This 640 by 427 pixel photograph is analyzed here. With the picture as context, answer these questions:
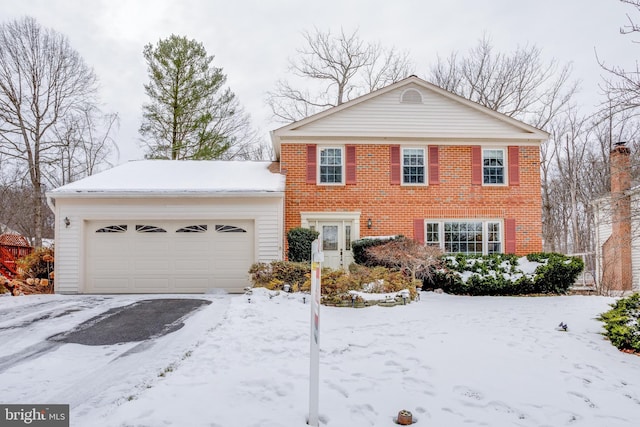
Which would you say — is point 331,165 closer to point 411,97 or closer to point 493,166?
point 411,97

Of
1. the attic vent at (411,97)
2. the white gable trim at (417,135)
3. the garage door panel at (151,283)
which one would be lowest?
the garage door panel at (151,283)

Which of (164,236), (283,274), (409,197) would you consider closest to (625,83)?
(283,274)

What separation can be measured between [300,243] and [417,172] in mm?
4671

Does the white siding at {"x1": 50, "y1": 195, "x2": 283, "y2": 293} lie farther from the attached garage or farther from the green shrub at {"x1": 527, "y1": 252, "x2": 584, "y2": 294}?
the green shrub at {"x1": 527, "y1": 252, "x2": 584, "y2": 294}

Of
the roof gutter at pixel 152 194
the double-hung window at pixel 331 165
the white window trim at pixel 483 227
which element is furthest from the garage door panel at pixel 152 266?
the white window trim at pixel 483 227

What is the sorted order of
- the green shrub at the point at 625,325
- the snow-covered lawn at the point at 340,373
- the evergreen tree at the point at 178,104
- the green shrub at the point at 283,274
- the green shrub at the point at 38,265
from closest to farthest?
the snow-covered lawn at the point at 340,373, the green shrub at the point at 625,325, the green shrub at the point at 283,274, the green shrub at the point at 38,265, the evergreen tree at the point at 178,104

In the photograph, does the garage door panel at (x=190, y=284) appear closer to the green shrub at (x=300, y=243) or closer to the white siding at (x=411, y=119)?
the green shrub at (x=300, y=243)

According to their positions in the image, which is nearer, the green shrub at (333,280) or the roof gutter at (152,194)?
the green shrub at (333,280)

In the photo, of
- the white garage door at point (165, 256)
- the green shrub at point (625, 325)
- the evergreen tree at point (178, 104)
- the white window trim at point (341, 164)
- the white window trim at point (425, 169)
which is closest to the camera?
the green shrub at point (625, 325)

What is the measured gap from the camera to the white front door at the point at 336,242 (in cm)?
1283

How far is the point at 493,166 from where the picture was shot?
44.4 ft

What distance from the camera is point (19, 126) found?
60.6ft

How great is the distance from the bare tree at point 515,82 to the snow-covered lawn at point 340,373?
1844 cm

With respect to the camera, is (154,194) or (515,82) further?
(515,82)
